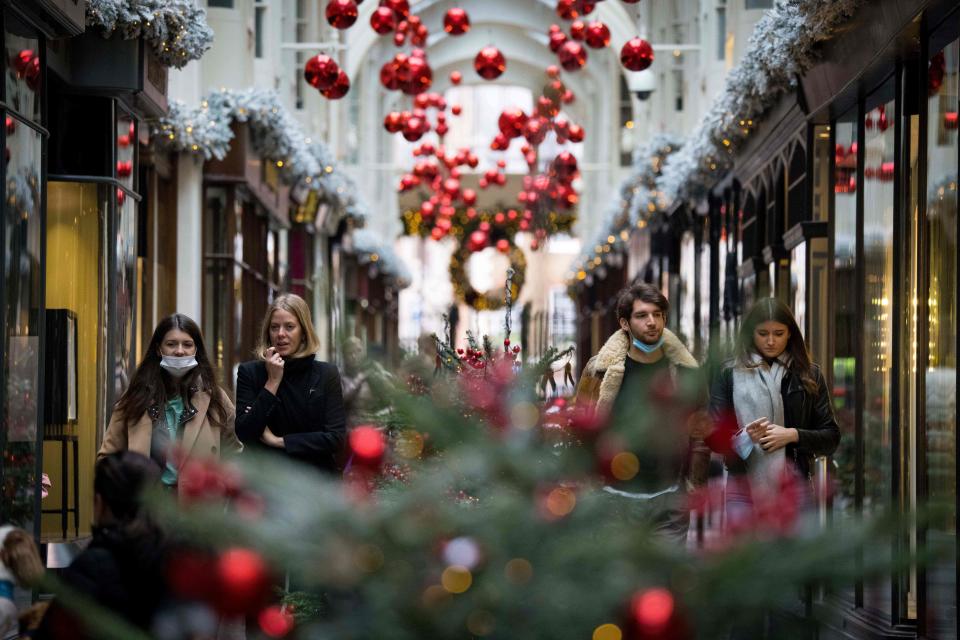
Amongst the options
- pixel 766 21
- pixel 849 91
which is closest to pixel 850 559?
pixel 849 91

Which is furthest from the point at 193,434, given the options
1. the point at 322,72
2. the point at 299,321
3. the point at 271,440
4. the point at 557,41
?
the point at 557,41

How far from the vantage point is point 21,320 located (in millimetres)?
7938

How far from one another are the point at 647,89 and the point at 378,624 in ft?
57.3

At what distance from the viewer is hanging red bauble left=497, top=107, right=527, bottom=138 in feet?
65.2

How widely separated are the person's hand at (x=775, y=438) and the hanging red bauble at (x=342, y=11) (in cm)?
633

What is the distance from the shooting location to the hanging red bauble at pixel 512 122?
19875 mm

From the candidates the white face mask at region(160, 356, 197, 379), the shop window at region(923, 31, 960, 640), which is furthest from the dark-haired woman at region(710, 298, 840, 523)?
the white face mask at region(160, 356, 197, 379)

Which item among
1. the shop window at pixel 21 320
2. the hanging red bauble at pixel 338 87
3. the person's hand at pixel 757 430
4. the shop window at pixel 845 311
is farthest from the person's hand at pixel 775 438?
the hanging red bauble at pixel 338 87

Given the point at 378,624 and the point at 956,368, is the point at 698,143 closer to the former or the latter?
the point at 956,368

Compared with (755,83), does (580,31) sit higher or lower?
higher

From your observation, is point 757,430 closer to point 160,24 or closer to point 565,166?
point 160,24

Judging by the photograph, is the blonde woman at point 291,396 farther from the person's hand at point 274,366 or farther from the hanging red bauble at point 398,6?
the hanging red bauble at point 398,6

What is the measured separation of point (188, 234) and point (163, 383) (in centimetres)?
878

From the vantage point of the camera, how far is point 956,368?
22.1ft
